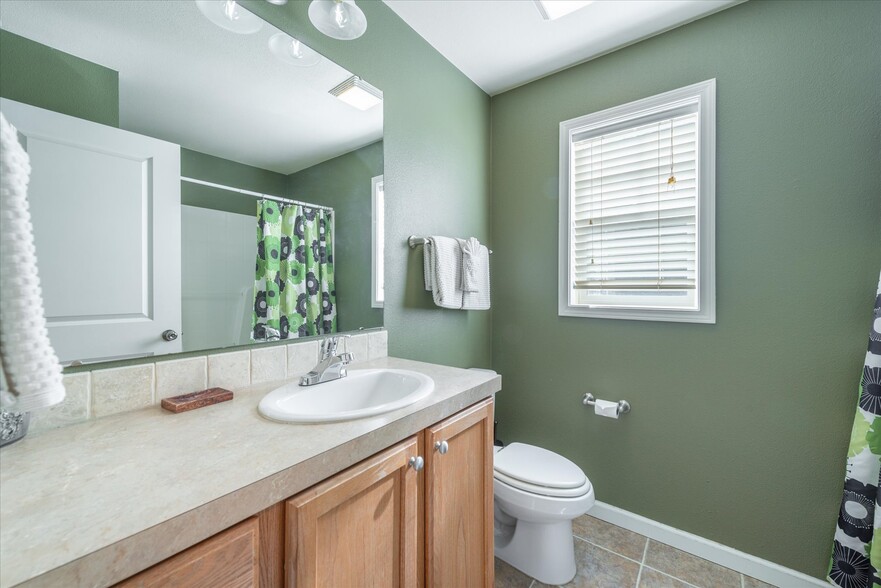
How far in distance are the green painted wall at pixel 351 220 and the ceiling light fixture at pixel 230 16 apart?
1.45 feet

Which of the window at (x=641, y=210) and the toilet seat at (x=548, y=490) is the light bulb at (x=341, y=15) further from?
the toilet seat at (x=548, y=490)

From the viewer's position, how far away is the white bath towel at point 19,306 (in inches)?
15.9

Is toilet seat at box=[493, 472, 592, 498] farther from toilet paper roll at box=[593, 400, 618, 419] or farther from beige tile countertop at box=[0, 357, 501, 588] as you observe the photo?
beige tile countertop at box=[0, 357, 501, 588]

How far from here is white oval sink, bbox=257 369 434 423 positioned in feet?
2.81

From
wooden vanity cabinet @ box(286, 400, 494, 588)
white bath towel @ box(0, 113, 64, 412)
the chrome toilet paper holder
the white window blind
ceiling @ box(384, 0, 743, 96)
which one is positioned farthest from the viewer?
the chrome toilet paper holder

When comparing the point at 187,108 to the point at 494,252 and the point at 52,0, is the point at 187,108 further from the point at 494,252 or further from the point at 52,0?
the point at 494,252

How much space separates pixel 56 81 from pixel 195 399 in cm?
80

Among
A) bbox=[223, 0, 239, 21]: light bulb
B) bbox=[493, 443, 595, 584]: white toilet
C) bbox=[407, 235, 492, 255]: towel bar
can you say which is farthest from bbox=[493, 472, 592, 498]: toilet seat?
bbox=[223, 0, 239, 21]: light bulb

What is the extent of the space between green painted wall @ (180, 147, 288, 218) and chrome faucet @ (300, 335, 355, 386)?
50cm

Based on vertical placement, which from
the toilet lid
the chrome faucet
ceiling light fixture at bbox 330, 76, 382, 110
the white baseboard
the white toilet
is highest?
ceiling light fixture at bbox 330, 76, 382, 110

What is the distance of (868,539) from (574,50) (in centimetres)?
232

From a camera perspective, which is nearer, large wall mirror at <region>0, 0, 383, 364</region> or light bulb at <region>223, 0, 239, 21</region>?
large wall mirror at <region>0, 0, 383, 364</region>

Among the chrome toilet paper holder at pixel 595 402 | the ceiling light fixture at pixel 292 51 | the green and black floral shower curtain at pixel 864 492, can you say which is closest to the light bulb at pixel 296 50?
the ceiling light fixture at pixel 292 51

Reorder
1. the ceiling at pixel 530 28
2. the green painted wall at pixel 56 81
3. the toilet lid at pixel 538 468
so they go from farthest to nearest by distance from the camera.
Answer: the ceiling at pixel 530 28
the toilet lid at pixel 538 468
the green painted wall at pixel 56 81
